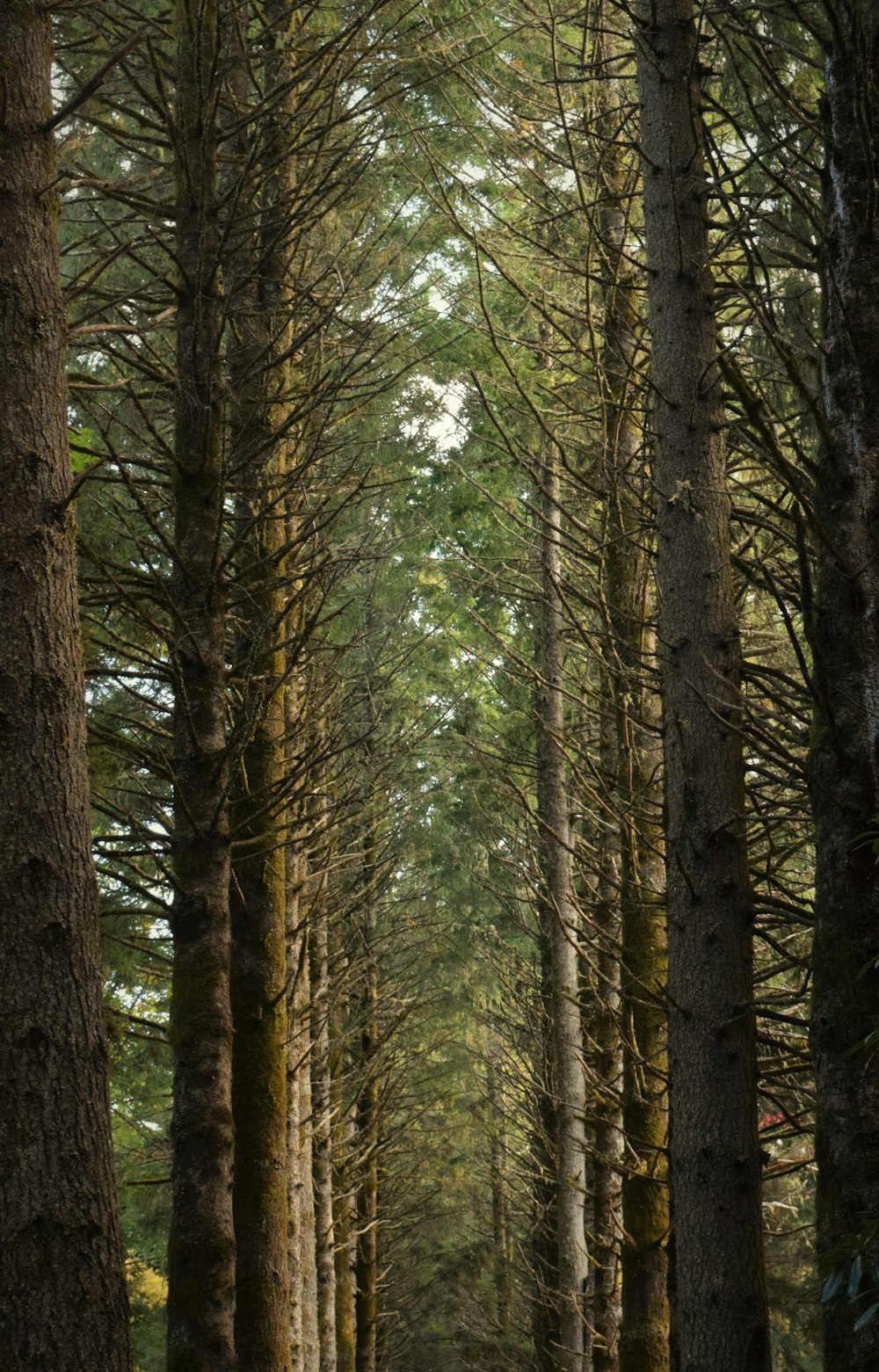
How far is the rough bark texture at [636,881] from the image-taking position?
5676 millimetres

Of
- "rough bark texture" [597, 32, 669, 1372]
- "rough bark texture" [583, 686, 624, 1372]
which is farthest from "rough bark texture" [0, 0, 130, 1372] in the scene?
"rough bark texture" [583, 686, 624, 1372]

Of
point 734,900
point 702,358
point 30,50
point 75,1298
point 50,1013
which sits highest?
point 30,50

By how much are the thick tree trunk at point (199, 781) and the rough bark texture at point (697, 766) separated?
154 centimetres

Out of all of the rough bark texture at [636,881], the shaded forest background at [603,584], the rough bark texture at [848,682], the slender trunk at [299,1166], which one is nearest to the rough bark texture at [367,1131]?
the slender trunk at [299,1166]

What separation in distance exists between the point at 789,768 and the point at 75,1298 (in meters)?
2.47

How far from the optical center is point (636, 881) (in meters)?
6.09

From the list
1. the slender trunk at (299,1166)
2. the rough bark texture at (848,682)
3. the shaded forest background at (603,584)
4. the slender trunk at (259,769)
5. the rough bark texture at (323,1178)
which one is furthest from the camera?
the rough bark texture at (323,1178)

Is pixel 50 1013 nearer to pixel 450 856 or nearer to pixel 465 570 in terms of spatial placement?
pixel 465 570

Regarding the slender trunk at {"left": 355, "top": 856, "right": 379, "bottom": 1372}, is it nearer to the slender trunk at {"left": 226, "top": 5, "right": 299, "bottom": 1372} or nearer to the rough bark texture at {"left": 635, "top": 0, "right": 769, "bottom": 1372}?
the slender trunk at {"left": 226, "top": 5, "right": 299, "bottom": 1372}

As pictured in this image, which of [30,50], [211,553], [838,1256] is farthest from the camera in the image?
[211,553]

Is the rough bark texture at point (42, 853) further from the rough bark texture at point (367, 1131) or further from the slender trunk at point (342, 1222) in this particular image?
the slender trunk at point (342, 1222)

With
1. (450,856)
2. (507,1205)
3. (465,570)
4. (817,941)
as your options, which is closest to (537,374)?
(465,570)

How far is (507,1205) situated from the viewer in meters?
24.3

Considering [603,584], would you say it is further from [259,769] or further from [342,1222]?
[342,1222]
